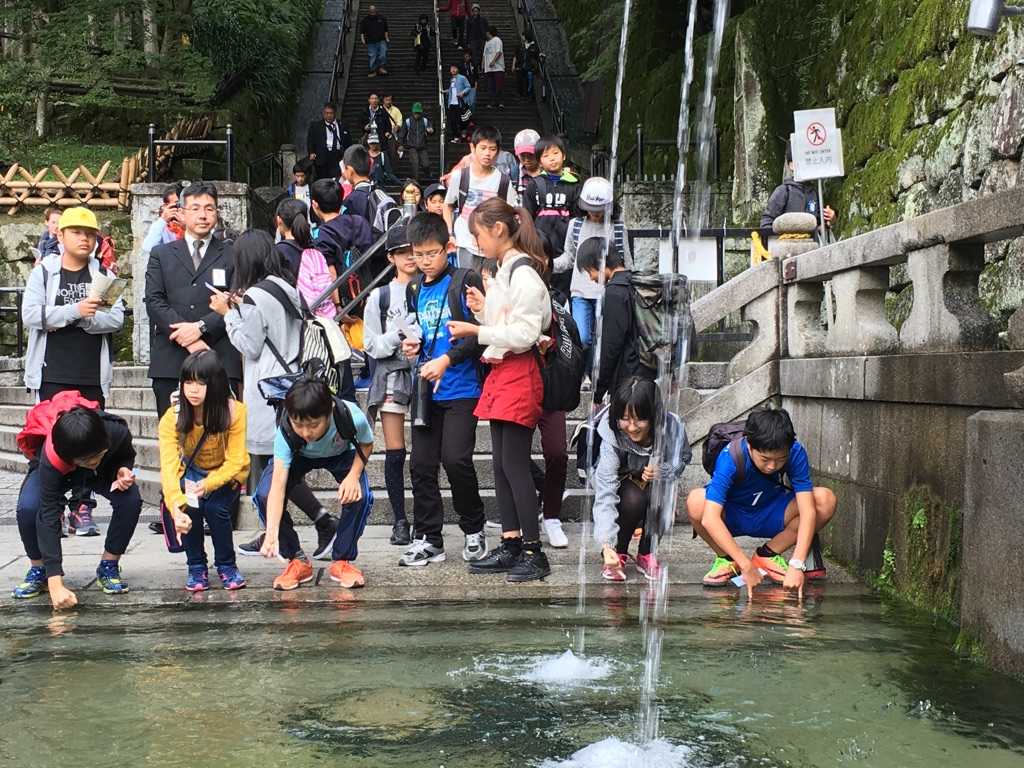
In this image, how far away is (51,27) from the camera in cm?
2408

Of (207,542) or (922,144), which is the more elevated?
(922,144)

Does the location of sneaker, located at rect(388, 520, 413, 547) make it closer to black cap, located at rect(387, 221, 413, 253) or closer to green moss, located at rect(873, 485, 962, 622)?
black cap, located at rect(387, 221, 413, 253)

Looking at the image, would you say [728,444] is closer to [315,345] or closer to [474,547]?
[474,547]

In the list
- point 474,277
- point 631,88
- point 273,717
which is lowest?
point 273,717

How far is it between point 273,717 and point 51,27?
2260 centimetres

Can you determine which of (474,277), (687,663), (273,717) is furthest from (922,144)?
(273,717)

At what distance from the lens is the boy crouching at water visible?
649cm

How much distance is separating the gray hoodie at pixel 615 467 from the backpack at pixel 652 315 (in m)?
0.74

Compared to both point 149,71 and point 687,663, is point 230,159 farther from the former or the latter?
point 149,71

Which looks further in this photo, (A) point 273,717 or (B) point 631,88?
(B) point 631,88

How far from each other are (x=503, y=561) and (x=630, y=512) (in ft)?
2.54

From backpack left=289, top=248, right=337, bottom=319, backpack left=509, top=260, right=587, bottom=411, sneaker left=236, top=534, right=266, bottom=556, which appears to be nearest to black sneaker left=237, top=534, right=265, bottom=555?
sneaker left=236, top=534, right=266, bottom=556

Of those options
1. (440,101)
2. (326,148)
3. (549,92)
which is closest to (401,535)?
(326,148)

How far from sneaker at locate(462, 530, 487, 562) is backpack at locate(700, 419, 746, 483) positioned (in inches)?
56.3
